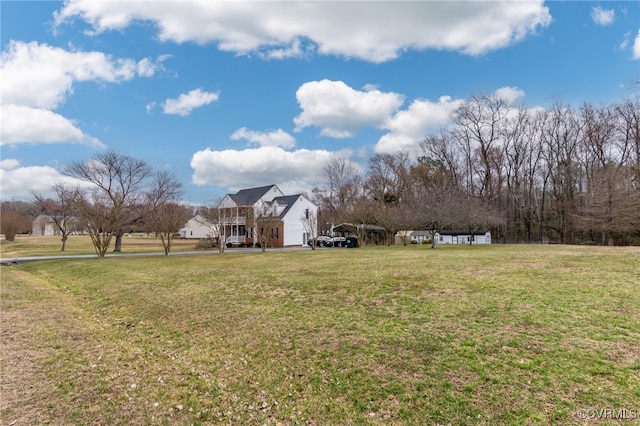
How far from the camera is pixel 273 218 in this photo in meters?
35.9

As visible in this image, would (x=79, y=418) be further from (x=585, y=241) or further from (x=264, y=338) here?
(x=585, y=241)

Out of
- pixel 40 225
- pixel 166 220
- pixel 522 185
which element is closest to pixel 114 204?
pixel 166 220

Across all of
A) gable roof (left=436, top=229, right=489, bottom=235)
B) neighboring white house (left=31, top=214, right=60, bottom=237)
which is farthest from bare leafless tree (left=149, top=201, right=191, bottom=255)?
neighboring white house (left=31, top=214, right=60, bottom=237)

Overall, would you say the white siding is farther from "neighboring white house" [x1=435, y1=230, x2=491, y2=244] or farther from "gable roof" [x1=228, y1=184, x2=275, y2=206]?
"neighboring white house" [x1=435, y1=230, x2=491, y2=244]

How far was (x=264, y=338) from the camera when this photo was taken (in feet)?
20.6

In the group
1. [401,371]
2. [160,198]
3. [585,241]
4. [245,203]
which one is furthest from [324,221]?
[401,371]

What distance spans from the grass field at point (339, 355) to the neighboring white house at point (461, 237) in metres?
33.2

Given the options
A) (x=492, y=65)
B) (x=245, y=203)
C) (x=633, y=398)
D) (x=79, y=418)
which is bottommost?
(x=79, y=418)

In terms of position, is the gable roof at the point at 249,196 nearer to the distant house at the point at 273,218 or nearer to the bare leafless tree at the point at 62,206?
the distant house at the point at 273,218

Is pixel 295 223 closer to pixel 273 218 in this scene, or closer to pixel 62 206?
pixel 273 218

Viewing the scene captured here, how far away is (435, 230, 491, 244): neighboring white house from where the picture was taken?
41866 mm

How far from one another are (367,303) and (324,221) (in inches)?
1515

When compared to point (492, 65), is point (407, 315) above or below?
below

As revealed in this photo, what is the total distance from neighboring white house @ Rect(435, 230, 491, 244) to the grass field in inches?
1306
